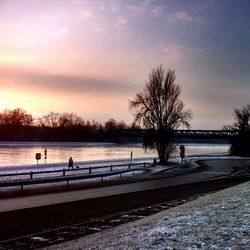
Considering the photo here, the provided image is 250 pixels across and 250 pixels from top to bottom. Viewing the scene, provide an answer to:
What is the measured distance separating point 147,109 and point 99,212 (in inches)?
1701

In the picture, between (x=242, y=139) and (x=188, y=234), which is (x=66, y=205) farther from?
(x=242, y=139)

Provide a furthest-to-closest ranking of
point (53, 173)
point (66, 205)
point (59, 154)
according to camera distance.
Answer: point (59, 154) → point (53, 173) → point (66, 205)

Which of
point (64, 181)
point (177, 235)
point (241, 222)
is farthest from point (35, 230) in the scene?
point (64, 181)

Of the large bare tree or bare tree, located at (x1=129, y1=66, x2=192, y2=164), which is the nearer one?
bare tree, located at (x1=129, y1=66, x2=192, y2=164)

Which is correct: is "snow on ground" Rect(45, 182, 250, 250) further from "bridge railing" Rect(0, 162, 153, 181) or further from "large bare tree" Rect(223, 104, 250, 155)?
"large bare tree" Rect(223, 104, 250, 155)

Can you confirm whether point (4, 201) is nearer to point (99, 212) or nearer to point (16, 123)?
point (99, 212)

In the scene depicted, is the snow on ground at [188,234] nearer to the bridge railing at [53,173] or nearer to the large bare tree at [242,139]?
the bridge railing at [53,173]

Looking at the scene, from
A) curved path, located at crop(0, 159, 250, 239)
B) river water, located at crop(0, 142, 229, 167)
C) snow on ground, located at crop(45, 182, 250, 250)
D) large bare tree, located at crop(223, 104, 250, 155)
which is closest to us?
snow on ground, located at crop(45, 182, 250, 250)

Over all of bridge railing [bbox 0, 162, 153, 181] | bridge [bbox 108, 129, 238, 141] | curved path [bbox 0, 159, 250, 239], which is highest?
bridge [bbox 108, 129, 238, 141]

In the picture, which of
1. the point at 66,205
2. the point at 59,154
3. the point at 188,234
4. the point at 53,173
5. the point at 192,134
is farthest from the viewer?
the point at 192,134

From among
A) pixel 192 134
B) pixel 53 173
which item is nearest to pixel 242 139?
pixel 192 134

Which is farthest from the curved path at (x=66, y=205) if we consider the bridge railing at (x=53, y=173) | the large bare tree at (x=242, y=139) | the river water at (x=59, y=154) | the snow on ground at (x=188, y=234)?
the large bare tree at (x=242, y=139)

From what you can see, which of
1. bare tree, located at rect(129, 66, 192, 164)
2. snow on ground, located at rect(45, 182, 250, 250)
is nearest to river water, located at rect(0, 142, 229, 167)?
bare tree, located at rect(129, 66, 192, 164)

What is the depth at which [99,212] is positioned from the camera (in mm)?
16109
